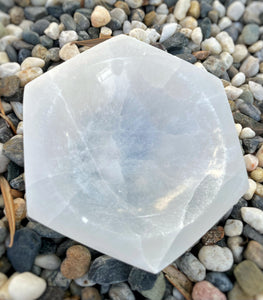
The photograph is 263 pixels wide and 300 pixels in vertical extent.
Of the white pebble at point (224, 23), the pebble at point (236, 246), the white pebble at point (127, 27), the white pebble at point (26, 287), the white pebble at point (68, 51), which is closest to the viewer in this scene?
the white pebble at point (26, 287)

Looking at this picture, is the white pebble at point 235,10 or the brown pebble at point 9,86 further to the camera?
the white pebble at point 235,10

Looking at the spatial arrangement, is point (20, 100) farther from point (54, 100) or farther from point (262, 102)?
point (262, 102)

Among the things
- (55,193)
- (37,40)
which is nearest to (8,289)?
(55,193)

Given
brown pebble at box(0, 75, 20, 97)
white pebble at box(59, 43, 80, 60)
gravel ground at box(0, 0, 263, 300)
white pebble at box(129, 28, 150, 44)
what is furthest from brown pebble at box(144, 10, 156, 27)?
brown pebble at box(0, 75, 20, 97)

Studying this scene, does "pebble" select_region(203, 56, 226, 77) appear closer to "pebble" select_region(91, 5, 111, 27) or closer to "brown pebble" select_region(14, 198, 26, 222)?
"pebble" select_region(91, 5, 111, 27)

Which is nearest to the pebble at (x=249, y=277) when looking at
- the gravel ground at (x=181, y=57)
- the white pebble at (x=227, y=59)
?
the gravel ground at (x=181, y=57)

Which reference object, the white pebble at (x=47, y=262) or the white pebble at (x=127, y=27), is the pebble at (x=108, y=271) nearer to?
the white pebble at (x=47, y=262)
